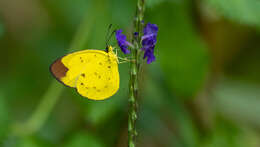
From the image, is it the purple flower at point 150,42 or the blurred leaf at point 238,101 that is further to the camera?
the blurred leaf at point 238,101

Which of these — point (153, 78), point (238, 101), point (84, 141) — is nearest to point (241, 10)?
point (153, 78)

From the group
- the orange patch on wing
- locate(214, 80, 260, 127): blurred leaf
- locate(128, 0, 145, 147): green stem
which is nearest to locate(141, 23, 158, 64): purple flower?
locate(128, 0, 145, 147): green stem

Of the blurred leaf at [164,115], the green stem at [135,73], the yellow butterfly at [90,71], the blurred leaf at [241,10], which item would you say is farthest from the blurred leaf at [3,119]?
the blurred leaf at [241,10]

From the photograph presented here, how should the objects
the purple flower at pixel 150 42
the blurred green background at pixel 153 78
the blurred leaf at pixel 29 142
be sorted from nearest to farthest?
the purple flower at pixel 150 42
the blurred leaf at pixel 29 142
the blurred green background at pixel 153 78

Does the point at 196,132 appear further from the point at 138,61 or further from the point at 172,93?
the point at 138,61

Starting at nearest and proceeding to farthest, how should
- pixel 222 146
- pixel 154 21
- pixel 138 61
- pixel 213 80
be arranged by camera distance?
pixel 138 61
pixel 154 21
pixel 222 146
pixel 213 80

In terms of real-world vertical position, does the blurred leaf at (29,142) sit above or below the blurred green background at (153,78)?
below

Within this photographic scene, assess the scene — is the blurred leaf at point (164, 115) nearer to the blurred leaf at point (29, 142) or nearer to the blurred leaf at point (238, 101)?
the blurred leaf at point (238, 101)

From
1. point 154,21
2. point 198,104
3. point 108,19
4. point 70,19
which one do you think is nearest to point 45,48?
point 70,19

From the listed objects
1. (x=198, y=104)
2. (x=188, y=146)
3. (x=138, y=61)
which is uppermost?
(x=138, y=61)
